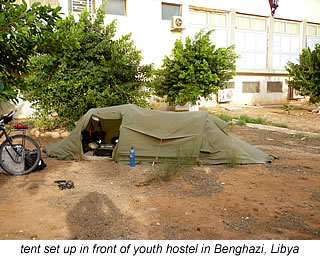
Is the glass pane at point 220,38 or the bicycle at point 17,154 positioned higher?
the glass pane at point 220,38

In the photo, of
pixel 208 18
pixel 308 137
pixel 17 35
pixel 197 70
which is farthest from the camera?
pixel 208 18

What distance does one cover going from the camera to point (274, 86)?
21828 millimetres

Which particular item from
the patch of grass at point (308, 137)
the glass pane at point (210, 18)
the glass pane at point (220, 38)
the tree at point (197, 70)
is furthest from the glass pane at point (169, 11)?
the patch of grass at point (308, 137)

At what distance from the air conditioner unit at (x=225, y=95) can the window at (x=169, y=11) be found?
5.39 meters

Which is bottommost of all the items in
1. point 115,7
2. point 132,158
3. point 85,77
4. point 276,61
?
point 132,158

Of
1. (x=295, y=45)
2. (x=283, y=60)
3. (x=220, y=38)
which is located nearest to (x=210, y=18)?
(x=220, y=38)

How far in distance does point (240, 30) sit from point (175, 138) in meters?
15.2

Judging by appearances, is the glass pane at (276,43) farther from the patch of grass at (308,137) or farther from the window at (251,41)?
the patch of grass at (308,137)

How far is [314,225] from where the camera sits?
379 cm

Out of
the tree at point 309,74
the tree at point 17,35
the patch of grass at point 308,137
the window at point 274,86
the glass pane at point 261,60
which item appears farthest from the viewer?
the window at point 274,86

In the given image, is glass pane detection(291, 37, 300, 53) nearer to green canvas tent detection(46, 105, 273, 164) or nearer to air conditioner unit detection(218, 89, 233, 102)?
air conditioner unit detection(218, 89, 233, 102)

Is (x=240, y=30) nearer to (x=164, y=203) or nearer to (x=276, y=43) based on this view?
(x=276, y=43)

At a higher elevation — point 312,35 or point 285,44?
point 312,35

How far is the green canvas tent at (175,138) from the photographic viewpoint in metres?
6.76
